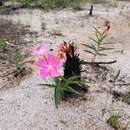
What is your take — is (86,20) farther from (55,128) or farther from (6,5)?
(55,128)

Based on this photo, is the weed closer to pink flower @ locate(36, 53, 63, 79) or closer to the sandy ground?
the sandy ground

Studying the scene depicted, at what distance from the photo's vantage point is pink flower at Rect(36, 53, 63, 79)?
8.31ft

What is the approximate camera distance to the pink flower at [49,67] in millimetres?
2533

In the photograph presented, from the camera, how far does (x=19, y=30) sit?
17.7 feet

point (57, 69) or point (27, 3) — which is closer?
point (57, 69)

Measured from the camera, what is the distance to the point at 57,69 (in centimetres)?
257

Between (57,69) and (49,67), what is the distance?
0.05 metres

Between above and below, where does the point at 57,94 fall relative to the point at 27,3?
above

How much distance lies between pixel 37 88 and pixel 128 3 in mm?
3727

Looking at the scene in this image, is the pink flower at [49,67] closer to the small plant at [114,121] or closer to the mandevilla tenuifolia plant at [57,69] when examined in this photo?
the mandevilla tenuifolia plant at [57,69]

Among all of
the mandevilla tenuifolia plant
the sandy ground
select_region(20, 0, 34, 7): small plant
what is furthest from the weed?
select_region(20, 0, 34, 7): small plant

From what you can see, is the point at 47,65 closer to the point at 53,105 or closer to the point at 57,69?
the point at 57,69

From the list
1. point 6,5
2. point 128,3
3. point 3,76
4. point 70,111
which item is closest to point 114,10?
point 128,3

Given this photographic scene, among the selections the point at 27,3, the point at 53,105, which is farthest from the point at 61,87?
the point at 27,3
